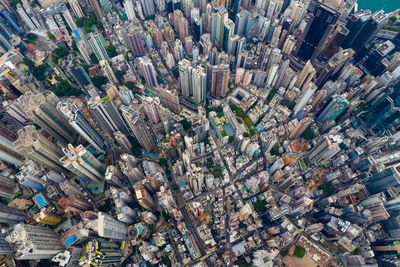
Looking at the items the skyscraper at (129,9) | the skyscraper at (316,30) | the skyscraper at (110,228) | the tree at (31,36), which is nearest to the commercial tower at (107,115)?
the skyscraper at (110,228)

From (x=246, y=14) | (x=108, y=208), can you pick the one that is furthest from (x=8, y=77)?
(x=246, y=14)

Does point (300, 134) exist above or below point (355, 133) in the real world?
above

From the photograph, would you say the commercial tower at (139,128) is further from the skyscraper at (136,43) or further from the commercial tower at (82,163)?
the skyscraper at (136,43)

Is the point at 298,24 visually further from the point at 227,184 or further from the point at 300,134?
the point at 227,184

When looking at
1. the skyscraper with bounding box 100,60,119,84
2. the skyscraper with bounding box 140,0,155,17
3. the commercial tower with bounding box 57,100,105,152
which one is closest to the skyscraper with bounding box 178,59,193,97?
the skyscraper with bounding box 100,60,119,84

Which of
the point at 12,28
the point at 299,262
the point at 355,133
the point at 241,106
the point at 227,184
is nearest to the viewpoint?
the point at 299,262

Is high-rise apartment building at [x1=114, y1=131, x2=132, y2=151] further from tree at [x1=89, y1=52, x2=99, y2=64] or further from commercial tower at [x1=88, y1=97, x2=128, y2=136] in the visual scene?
tree at [x1=89, y1=52, x2=99, y2=64]
